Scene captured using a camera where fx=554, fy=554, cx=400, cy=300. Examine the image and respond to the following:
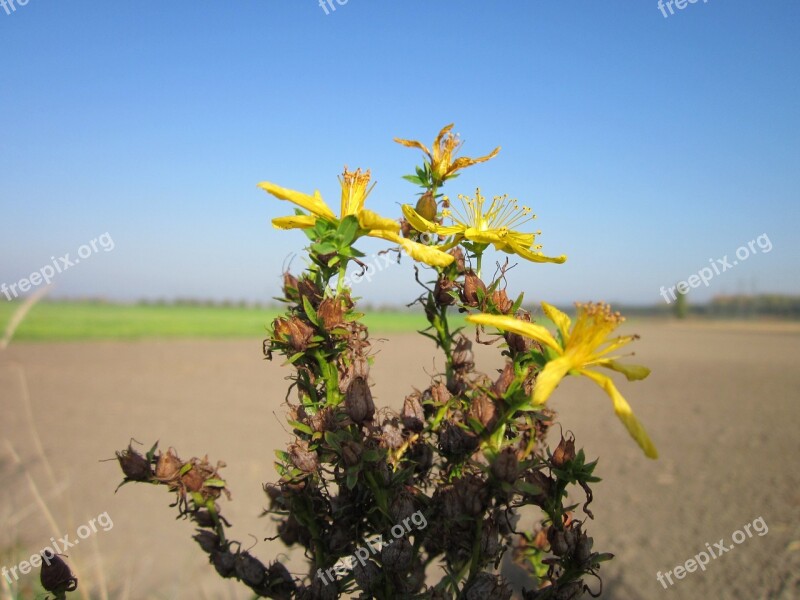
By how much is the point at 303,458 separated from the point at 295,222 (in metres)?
0.38

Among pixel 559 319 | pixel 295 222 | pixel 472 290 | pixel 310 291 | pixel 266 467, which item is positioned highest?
pixel 295 222

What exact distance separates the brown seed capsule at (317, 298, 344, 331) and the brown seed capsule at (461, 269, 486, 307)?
214 millimetres

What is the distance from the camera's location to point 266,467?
5.66 meters

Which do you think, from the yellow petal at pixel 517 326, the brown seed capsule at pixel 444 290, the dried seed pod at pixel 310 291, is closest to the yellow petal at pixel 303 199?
the dried seed pod at pixel 310 291

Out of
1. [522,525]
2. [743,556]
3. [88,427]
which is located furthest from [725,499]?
[88,427]

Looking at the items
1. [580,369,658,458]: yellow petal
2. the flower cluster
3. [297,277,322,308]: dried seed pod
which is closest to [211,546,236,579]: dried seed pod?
the flower cluster

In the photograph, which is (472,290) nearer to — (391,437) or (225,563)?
(391,437)

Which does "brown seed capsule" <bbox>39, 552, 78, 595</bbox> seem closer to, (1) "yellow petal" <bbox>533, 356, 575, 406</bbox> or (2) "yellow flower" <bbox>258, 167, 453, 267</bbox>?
(2) "yellow flower" <bbox>258, 167, 453, 267</bbox>

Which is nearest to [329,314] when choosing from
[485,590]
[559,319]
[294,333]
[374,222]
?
[294,333]

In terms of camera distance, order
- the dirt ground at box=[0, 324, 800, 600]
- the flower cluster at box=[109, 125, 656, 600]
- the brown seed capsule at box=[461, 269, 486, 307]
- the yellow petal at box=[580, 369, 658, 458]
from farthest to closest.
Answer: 1. the dirt ground at box=[0, 324, 800, 600]
2. the brown seed capsule at box=[461, 269, 486, 307]
3. the flower cluster at box=[109, 125, 656, 600]
4. the yellow petal at box=[580, 369, 658, 458]

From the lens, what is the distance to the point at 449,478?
931 millimetres

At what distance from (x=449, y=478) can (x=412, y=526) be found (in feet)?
0.33

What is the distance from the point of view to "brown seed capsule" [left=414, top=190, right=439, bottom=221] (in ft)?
3.35

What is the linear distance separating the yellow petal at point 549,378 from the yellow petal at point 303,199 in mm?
429
